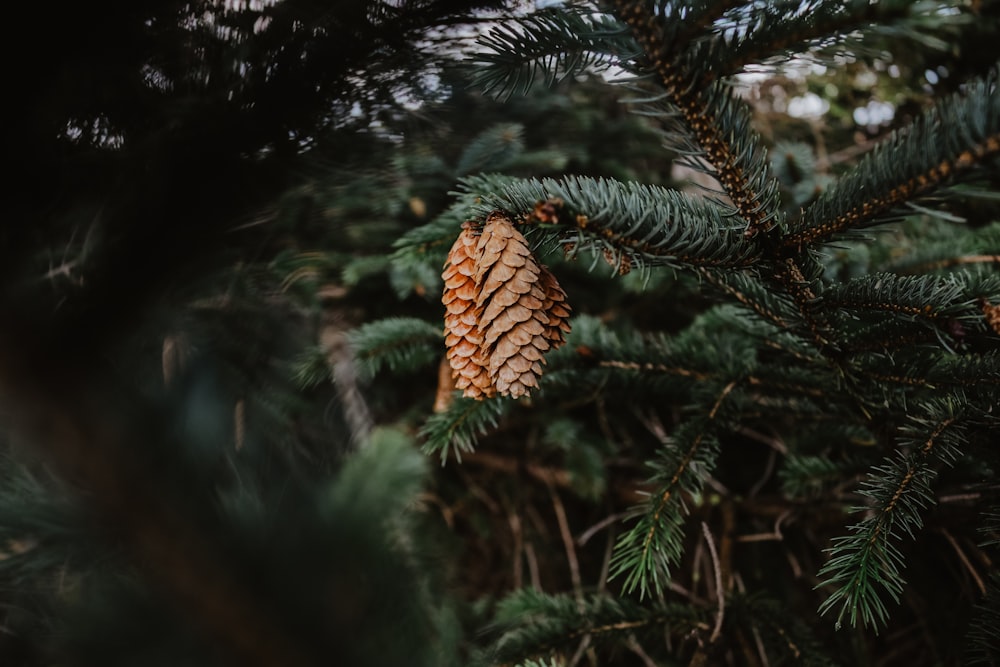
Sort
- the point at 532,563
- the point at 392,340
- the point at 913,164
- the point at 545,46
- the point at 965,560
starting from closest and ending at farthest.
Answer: the point at 913,164 < the point at 545,46 < the point at 965,560 < the point at 392,340 < the point at 532,563

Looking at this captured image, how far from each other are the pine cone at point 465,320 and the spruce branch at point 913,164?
32 cm

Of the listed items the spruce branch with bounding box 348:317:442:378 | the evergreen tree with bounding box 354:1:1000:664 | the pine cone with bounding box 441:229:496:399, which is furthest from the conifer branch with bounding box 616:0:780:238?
the spruce branch with bounding box 348:317:442:378

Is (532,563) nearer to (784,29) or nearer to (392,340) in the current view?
(392,340)

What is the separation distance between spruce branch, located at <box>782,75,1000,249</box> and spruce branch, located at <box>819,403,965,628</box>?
0.29 m

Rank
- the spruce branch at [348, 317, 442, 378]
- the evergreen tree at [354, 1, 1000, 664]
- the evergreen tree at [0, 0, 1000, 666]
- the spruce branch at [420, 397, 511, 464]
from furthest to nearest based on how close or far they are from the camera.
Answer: the spruce branch at [348, 317, 442, 378] → the spruce branch at [420, 397, 511, 464] → the evergreen tree at [354, 1, 1000, 664] → the evergreen tree at [0, 0, 1000, 666]

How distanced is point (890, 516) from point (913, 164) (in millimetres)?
374

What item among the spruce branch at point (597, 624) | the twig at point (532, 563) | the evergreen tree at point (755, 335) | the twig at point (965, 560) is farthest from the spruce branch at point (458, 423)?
the twig at point (965, 560)

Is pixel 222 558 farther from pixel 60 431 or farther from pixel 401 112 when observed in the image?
pixel 401 112

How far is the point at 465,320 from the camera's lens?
1.89 feet

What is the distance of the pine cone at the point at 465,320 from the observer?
0.55m

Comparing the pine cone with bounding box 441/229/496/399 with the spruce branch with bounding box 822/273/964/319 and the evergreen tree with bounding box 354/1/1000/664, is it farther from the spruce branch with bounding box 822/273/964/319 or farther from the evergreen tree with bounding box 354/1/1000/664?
the spruce branch with bounding box 822/273/964/319

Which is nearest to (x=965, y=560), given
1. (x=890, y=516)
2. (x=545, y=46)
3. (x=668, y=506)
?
(x=890, y=516)

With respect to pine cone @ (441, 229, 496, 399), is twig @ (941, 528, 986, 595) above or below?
below

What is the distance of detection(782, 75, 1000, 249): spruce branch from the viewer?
350 millimetres
